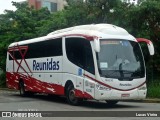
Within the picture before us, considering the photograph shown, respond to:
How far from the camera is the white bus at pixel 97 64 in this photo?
17.4m

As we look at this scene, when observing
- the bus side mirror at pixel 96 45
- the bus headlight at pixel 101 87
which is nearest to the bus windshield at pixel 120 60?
the bus headlight at pixel 101 87

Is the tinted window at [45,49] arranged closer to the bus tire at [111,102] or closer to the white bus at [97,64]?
the white bus at [97,64]

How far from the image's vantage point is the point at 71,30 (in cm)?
2045

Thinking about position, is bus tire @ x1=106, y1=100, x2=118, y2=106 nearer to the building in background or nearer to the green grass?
the green grass

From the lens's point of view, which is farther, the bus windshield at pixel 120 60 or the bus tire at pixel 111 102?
the bus tire at pixel 111 102

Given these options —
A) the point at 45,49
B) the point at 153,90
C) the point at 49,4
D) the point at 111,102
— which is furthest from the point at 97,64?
the point at 49,4

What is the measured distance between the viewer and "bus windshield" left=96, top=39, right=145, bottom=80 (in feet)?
57.2

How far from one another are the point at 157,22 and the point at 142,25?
3.11ft

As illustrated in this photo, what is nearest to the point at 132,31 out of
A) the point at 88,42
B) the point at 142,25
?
the point at 142,25

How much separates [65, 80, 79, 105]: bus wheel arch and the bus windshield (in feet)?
7.49

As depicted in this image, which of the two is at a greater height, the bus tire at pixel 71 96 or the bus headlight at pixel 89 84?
the bus headlight at pixel 89 84

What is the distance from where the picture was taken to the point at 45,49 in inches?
884

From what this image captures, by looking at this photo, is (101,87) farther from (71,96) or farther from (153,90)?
(153,90)

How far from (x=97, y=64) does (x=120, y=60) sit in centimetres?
100
